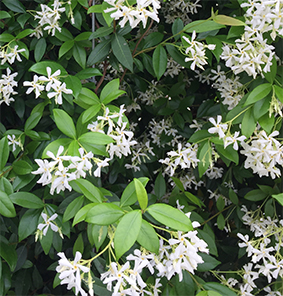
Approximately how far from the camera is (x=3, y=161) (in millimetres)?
932

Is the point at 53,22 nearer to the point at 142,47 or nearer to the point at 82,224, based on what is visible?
the point at 142,47

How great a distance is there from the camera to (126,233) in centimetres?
61

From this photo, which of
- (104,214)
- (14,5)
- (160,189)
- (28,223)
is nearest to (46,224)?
(28,223)

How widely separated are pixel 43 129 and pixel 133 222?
2.24ft

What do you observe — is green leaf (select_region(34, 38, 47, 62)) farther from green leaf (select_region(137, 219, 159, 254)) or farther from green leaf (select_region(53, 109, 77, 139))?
green leaf (select_region(137, 219, 159, 254))

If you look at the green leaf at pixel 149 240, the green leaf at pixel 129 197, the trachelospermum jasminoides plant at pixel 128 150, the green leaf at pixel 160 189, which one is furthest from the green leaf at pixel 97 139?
the green leaf at pixel 160 189

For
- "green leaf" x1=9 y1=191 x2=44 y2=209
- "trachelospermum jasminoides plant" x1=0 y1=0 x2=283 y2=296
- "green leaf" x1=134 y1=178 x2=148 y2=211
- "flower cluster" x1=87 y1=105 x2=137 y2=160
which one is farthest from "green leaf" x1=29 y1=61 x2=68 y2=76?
"green leaf" x1=134 y1=178 x2=148 y2=211

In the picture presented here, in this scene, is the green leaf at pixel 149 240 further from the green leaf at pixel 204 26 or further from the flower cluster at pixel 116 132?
the green leaf at pixel 204 26

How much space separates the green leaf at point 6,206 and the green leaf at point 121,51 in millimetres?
514

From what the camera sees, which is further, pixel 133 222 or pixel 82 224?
pixel 82 224

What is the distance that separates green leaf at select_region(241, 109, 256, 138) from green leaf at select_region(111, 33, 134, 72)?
0.38 meters

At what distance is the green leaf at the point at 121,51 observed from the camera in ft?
3.14

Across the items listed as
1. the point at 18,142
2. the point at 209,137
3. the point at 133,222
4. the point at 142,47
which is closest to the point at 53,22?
the point at 142,47

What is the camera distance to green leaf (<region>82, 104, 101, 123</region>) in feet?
2.74
